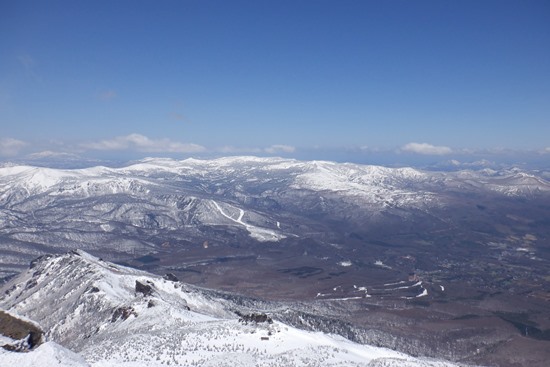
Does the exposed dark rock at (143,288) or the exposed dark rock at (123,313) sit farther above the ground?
the exposed dark rock at (123,313)

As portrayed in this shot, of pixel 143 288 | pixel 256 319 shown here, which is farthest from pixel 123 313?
pixel 256 319

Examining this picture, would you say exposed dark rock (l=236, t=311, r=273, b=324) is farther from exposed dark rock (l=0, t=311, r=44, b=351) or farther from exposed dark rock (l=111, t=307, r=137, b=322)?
exposed dark rock (l=0, t=311, r=44, b=351)

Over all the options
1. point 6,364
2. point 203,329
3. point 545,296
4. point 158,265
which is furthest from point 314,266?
point 6,364

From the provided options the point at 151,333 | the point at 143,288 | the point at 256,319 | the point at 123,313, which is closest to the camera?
the point at 151,333

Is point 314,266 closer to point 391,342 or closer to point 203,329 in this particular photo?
point 391,342

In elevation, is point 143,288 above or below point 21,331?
below

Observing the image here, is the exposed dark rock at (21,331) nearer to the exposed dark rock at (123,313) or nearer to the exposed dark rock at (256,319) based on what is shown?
the exposed dark rock at (256,319)

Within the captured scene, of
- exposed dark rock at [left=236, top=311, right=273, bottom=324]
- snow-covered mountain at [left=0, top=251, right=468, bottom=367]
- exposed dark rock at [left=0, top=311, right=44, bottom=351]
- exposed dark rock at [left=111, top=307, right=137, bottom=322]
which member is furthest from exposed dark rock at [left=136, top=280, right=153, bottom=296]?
exposed dark rock at [left=0, top=311, right=44, bottom=351]

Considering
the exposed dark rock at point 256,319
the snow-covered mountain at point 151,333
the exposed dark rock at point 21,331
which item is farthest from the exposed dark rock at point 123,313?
the exposed dark rock at point 21,331

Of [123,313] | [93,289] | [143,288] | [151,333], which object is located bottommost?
[143,288]

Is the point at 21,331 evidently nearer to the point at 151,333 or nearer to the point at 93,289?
the point at 151,333

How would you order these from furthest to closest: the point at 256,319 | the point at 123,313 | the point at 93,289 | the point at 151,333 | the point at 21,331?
the point at 93,289 < the point at 123,313 < the point at 256,319 < the point at 151,333 < the point at 21,331
